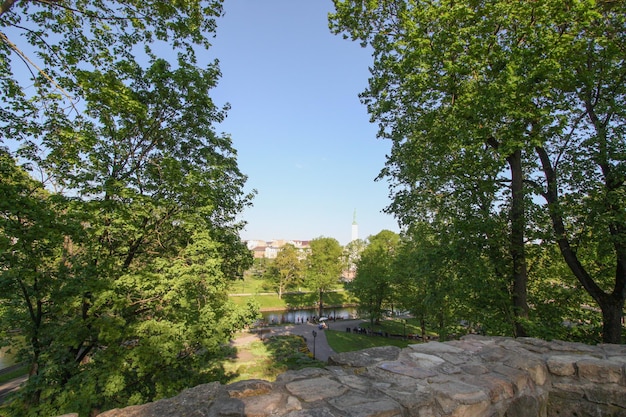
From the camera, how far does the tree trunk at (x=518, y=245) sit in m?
7.11

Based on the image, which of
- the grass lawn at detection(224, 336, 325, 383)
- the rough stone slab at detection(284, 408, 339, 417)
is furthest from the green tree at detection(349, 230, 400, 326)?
the rough stone slab at detection(284, 408, 339, 417)

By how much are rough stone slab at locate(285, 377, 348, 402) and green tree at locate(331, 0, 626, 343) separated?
626 cm

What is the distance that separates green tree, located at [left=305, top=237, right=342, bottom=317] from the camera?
125 ft

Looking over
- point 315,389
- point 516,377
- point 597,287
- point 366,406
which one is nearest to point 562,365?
point 516,377

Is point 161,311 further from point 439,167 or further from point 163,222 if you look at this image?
point 439,167

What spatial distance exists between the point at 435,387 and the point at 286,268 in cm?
4310

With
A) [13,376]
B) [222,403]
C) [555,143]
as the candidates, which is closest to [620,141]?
[555,143]

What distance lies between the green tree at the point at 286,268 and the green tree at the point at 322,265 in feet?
5.68

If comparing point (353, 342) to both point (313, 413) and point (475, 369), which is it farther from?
point (313, 413)

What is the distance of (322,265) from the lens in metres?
43.3

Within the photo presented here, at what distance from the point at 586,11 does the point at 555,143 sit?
3081 millimetres

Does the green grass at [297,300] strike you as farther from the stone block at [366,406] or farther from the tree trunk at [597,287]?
the stone block at [366,406]

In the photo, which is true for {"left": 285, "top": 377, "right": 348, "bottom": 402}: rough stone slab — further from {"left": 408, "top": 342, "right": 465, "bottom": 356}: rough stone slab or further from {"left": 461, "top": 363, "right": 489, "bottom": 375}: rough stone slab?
{"left": 408, "top": 342, "right": 465, "bottom": 356}: rough stone slab

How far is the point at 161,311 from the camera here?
6.76 meters
